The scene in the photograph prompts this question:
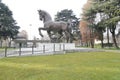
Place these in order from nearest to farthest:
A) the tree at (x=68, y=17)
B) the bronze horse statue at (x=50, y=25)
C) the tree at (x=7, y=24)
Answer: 1. the bronze horse statue at (x=50, y=25)
2. the tree at (x=7, y=24)
3. the tree at (x=68, y=17)

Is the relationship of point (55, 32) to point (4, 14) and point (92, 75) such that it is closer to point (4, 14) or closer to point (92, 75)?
point (92, 75)

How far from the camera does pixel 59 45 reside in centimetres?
3066

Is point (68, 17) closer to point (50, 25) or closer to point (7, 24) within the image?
point (7, 24)

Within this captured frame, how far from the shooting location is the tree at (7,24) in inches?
2201

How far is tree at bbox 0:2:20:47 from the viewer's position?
5591cm

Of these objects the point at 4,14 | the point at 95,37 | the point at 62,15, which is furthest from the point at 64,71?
the point at 62,15

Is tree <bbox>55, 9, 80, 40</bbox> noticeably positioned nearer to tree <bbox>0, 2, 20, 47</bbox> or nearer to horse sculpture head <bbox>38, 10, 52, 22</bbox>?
tree <bbox>0, 2, 20, 47</bbox>

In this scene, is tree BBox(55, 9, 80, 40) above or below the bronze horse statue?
above

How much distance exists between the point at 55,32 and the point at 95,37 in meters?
26.1

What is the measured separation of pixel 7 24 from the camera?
2224 inches

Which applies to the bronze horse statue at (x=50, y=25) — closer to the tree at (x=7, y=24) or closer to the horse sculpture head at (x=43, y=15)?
the horse sculpture head at (x=43, y=15)

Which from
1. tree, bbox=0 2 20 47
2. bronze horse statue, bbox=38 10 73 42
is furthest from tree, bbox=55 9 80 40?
bronze horse statue, bbox=38 10 73 42

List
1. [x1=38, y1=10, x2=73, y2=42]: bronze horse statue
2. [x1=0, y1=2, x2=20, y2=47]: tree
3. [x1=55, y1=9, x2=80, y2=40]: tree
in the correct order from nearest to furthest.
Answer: [x1=38, y1=10, x2=73, y2=42]: bronze horse statue → [x1=0, y1=2, x2=20, y2=47]: tree → [x1=55, y1=9, x2=80, y2=40]: tree

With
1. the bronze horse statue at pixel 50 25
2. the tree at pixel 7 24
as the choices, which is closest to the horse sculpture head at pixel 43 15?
the bronze horse statue at pixel 50 25
